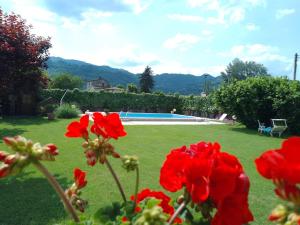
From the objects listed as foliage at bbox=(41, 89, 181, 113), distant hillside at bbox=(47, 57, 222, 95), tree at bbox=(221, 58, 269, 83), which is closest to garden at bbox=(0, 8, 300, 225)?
foliage at bbox=(41, 89, 181, 113)

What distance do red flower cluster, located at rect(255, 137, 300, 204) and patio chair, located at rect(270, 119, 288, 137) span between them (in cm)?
1634

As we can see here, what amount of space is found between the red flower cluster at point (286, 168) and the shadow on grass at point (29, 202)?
4.11 meters

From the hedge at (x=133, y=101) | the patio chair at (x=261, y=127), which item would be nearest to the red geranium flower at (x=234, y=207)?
the patio chair at (x=261, y=127)

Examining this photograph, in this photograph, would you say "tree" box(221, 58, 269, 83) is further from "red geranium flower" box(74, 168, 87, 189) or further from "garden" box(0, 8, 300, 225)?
"red geranium flower" box(74, 168, 87, 189)

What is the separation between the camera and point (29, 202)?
518 centimetres

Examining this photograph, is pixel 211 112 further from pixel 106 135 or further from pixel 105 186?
pixel 106 135

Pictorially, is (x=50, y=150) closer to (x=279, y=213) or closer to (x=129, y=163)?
(x=129, y=163)

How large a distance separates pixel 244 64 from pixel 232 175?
10440cm

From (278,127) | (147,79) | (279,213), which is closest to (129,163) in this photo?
(279,213)

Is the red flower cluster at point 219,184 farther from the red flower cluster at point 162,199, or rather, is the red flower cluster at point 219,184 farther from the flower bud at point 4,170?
the flower bud at point 4,170

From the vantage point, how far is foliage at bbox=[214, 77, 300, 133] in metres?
17.3

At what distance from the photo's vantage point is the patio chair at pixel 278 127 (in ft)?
52.7

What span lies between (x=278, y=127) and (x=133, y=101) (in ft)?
52.2

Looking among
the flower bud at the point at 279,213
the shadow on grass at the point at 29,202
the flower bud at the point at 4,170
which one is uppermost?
the flower bud at the point at 4,170
